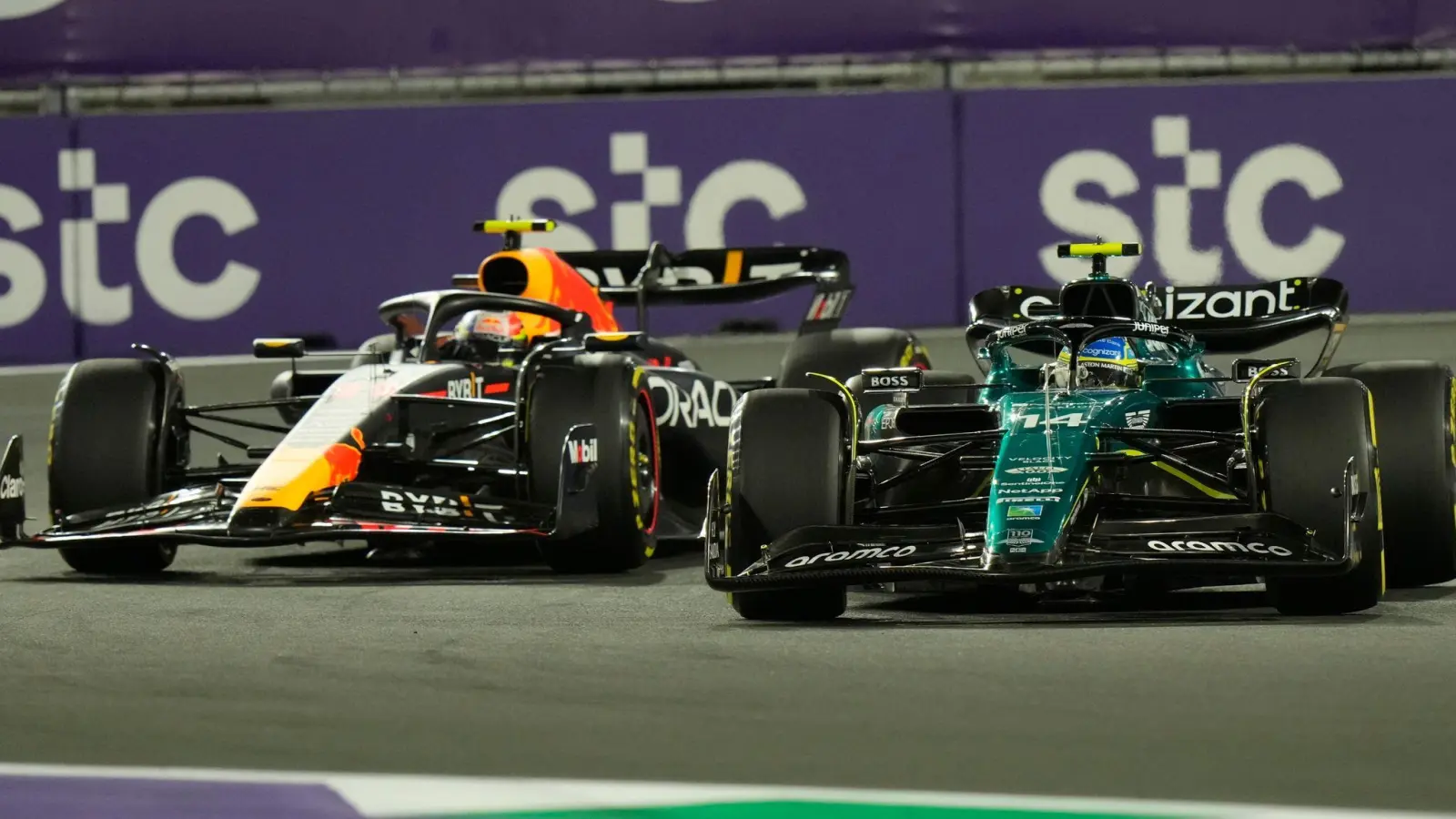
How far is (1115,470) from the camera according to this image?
26.2 feet

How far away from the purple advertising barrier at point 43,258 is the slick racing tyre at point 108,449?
17.5 feet

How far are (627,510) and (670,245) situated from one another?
558cm

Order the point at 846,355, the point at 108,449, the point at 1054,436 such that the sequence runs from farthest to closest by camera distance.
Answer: the point at 846,355, the point at 108,449, the point at 1054,436

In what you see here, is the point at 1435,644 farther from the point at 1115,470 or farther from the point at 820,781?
the point at 820,781

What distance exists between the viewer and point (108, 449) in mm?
9484

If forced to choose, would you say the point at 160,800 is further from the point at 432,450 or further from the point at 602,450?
the point at 432,450

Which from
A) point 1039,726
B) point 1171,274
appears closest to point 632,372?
point 1039,726

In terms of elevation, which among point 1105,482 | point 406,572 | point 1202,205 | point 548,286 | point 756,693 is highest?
point 1202,205

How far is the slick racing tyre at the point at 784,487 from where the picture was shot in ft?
24.3

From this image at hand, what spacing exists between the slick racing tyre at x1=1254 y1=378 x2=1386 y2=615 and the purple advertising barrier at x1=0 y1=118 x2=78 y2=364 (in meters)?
9.52

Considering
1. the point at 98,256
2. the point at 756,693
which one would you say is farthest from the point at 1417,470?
the point at 98,256

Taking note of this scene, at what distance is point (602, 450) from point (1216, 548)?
304 cm

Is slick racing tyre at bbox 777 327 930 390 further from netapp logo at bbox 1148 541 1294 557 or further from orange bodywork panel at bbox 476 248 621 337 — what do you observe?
netapp logo at bbox 1148 541 1294 557

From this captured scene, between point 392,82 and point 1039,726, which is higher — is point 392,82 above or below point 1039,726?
above
